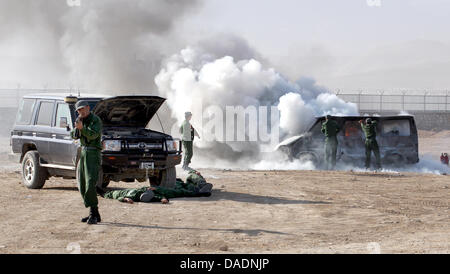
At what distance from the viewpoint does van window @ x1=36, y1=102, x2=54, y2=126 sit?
14039mm

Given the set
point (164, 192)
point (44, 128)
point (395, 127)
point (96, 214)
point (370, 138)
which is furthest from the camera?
point (395, 127)

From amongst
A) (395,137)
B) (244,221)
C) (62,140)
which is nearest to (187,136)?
(62,140)

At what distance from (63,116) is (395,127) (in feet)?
36.5

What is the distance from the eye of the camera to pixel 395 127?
68.2 ft

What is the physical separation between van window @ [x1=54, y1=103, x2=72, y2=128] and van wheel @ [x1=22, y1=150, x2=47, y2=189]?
38.2 inches

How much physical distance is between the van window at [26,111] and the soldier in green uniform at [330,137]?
29.4 feet

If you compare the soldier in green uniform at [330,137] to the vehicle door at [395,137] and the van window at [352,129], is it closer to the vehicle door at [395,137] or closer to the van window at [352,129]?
the van window at [352,129]

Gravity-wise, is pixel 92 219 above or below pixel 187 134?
below

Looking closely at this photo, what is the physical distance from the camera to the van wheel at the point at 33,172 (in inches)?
555

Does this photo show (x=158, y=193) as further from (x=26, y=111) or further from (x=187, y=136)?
(x=187, y=136)

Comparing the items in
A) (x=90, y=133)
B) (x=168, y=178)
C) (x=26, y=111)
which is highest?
(x=26, y=111)

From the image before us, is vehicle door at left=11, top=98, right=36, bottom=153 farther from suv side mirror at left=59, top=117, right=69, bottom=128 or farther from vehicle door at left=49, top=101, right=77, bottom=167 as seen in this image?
suv side mirror at left=59, top=117, right=69, bottom=128

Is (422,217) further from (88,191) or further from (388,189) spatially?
(88,191)

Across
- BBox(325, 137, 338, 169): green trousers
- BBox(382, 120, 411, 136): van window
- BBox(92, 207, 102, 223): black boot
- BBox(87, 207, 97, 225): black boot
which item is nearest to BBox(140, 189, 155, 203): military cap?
BBox(92, 207, 102, 223): black boot
